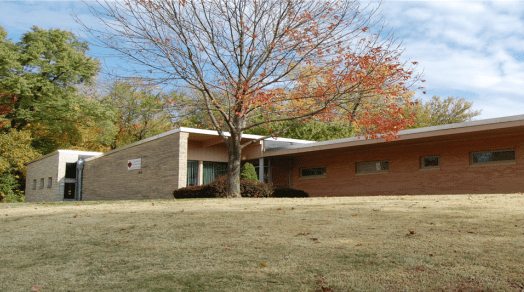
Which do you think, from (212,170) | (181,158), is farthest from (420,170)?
(212,170)

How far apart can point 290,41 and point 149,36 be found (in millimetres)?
4464

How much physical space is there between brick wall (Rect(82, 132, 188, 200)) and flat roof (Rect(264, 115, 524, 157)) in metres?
5.97

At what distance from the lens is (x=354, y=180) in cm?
2178

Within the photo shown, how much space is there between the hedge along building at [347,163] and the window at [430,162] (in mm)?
42

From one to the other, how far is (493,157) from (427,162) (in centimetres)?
280

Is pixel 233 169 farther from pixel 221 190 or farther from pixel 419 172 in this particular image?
pixel 419 172

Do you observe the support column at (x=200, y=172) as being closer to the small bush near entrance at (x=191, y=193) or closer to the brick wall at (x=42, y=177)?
the small bush near entrance at (x=191, y=193)

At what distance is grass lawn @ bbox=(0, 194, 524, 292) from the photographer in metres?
4.47

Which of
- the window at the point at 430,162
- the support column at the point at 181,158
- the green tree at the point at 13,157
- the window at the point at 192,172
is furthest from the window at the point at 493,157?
the green tree at the point at 13,157

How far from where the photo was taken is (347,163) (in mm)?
22203

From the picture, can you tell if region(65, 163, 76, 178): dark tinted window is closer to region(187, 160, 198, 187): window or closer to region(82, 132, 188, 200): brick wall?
region(82, 132, 188, 200): brick wall

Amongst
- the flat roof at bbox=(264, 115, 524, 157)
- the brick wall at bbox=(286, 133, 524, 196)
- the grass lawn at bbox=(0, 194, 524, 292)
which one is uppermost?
the flat roof at bbox=(264, 115, 524, 157)

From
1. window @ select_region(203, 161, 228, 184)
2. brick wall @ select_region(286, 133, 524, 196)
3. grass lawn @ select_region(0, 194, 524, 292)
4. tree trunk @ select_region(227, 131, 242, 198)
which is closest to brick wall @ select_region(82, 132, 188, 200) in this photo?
window @ select_region(203, 161, 228, 184)

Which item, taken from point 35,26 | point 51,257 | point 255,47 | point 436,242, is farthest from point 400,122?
point 35,26
